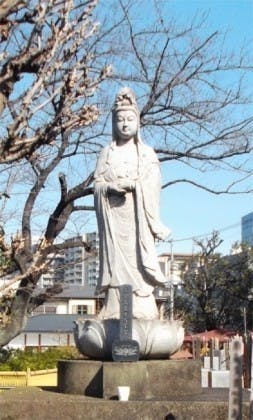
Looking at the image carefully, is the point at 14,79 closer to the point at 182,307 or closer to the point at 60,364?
the point at 60,364

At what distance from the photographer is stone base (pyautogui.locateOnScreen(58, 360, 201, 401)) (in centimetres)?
838

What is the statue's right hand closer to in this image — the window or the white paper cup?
the white paper cup

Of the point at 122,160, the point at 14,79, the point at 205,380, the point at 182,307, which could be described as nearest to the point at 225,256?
the point at 182,307

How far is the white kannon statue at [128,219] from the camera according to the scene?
9539 millimetres

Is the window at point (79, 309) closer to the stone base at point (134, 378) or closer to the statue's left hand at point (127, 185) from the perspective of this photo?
the statue's left hand at point (127, 185)

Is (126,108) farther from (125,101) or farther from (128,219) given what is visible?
(128,219)

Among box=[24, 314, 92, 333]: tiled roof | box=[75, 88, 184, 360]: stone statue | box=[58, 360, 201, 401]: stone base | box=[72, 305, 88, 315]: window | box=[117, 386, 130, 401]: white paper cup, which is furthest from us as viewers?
box=[72, 305, 88, 315]: window

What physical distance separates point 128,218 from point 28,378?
24.8 feet

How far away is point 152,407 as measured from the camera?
7875mm

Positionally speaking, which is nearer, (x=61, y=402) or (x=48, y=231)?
(x=61, y=402)

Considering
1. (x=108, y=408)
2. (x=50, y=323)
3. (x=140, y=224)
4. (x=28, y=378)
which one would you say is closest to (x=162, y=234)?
(x=140, y=224)

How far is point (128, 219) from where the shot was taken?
9.71 m

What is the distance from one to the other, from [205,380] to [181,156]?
5.83 m

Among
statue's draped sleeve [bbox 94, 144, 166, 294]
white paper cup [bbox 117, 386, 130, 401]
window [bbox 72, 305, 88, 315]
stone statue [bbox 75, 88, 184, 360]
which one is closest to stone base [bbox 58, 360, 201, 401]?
white paper cup [bbox 117, 386, 130, 401]
